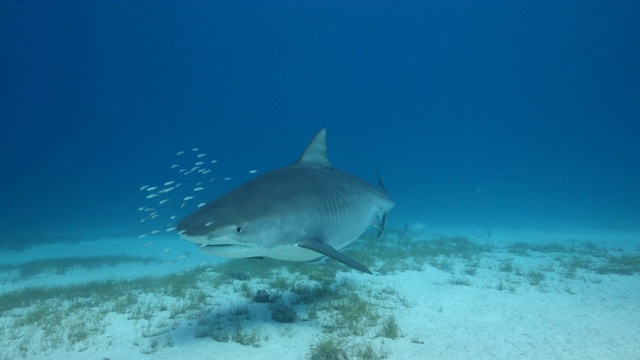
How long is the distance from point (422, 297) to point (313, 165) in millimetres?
3763

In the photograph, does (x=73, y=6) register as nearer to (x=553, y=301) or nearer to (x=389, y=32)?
(x=553, y=301)

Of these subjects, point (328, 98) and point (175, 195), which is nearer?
point (175, 195)

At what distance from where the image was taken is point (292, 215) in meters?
5.16

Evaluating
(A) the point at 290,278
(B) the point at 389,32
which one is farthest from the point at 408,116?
(A) the point at 290,278

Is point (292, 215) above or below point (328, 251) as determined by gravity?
above

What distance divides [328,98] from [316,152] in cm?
17877

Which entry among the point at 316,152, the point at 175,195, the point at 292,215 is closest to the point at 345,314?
the point at 292,215

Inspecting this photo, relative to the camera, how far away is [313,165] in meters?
7.14

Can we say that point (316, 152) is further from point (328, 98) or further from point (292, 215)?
point (328, 98)

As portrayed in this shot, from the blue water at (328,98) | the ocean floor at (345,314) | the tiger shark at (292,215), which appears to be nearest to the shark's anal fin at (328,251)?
the tiger shark at (292,215)

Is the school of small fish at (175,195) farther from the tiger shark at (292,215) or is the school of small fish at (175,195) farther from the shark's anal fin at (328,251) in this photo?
the shark's anal fin at (328,251)

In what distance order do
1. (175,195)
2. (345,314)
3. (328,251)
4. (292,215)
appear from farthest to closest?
1. (175,195)
2. (345,314)
3. (292,215)
4. (328,251)

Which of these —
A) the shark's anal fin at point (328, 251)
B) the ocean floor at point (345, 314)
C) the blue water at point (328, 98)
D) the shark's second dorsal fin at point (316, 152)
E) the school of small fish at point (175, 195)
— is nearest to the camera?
the ocean floor at point (345, 314)

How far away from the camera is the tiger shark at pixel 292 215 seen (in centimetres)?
419
